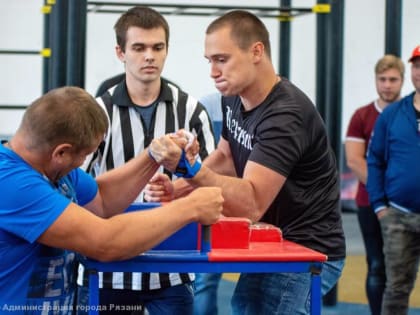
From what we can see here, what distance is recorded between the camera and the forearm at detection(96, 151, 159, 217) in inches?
113

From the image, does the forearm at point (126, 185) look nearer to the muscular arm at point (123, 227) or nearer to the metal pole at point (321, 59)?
the muscular arm at point (123, 227)

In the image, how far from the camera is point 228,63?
3.12 m

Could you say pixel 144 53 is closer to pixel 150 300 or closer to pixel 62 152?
pixel 150 300

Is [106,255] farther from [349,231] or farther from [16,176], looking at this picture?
[349,231]

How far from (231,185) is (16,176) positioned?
2.55 feet

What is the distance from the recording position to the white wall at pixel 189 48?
32.4 ft

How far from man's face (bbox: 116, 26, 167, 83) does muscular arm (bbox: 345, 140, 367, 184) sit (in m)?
2.10

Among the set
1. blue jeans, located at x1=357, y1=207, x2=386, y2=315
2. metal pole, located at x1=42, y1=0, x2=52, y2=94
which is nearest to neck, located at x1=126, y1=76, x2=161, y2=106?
blue jeans, located at x1=357, y1=207, x2=386, y2=315

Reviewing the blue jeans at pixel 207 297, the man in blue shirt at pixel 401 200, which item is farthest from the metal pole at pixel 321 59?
the blue jeans at pixel 207 297

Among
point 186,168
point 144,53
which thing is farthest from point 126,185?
point 144,53

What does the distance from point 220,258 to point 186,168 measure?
406 millimetres

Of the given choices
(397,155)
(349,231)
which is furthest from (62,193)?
(349,231)

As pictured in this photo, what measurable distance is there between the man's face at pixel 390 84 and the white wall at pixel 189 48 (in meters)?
4.44

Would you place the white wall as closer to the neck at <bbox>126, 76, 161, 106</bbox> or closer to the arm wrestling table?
the neck at <bbox>126, 76, 161, 106</bbox>
